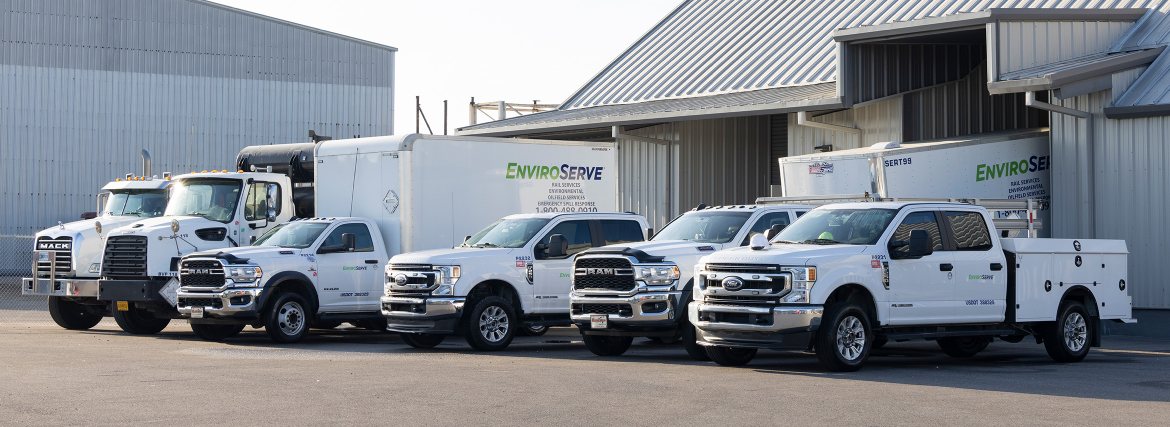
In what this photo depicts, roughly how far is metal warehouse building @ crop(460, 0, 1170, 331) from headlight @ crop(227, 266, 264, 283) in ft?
38.2

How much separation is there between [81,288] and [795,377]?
42.2ft

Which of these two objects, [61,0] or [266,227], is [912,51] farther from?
[61,0]

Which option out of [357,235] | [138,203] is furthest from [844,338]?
[138,203]

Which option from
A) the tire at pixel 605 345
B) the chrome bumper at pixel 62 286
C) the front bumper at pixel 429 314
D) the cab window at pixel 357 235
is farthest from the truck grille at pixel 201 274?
the tire at pixel 605 345

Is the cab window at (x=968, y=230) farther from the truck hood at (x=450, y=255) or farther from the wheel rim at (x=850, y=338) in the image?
the truck hood at (x=450, y=255)

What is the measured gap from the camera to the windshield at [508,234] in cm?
2055

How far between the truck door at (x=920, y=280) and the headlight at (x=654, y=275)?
286cm

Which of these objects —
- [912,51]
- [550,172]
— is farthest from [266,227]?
[912,51]

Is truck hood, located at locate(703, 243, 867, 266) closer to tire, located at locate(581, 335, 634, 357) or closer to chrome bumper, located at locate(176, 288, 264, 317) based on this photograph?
tire, located at locate(581, 335, 634, 357)

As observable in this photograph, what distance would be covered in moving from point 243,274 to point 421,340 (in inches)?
114

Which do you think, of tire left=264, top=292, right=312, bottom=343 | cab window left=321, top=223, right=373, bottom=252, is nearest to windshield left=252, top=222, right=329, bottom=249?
cab window left=321, top=223, right=373, bottom=252

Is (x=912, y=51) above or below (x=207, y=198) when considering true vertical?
above

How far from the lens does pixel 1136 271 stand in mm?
23422

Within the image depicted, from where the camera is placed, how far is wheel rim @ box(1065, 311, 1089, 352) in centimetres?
1800
